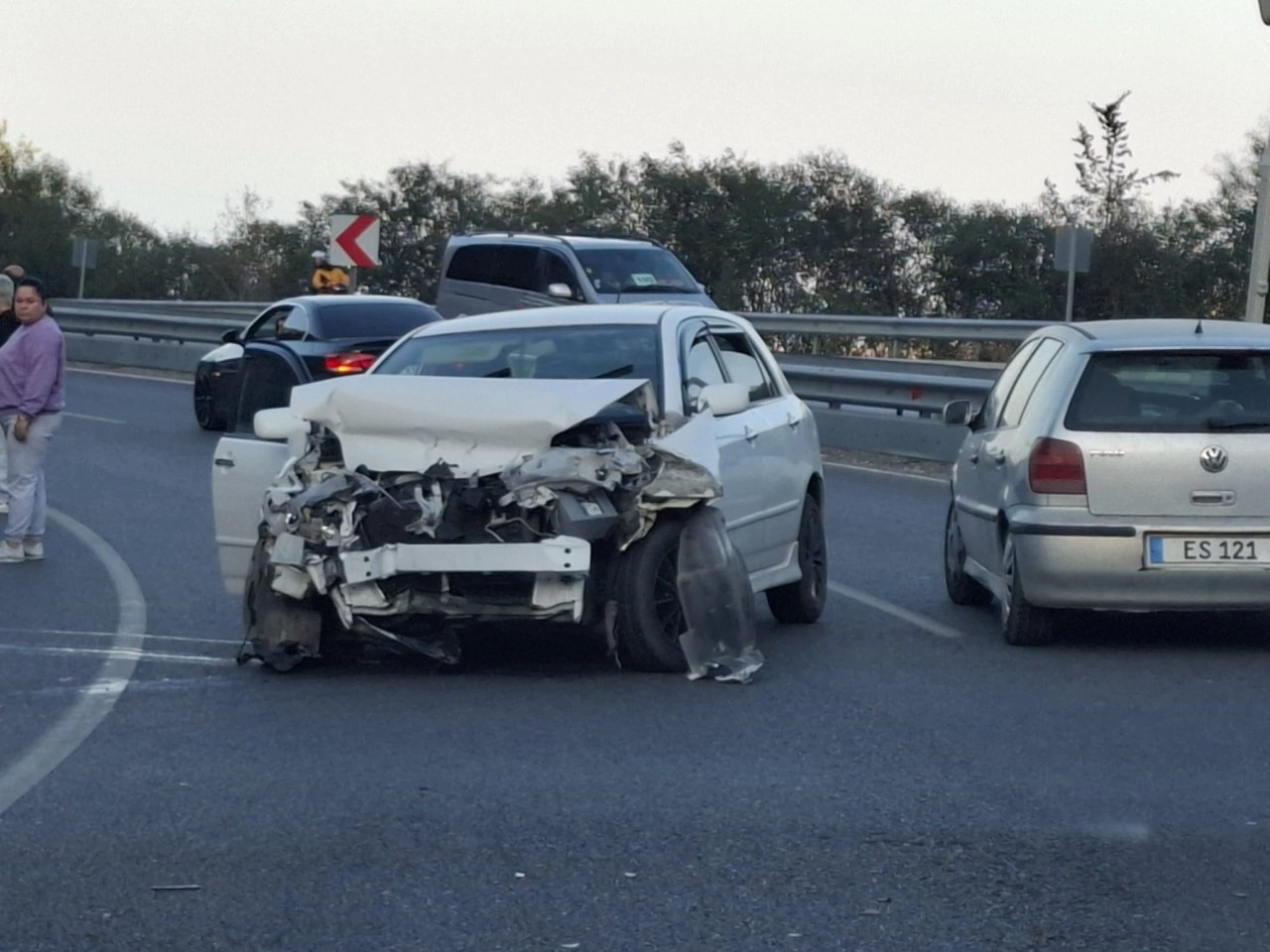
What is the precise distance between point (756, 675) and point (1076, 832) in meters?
3.01

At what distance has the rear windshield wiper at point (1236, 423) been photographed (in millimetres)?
9766

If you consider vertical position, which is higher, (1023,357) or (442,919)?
(1023,357)

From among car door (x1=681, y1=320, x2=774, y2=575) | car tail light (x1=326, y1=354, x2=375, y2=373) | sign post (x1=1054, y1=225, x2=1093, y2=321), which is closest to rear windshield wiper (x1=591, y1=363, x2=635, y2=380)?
car door (x1=681, y1=320, x2=774, y2=575)

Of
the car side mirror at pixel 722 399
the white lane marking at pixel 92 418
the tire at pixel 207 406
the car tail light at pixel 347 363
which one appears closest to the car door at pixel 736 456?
the car side mirror at pixel 722 399

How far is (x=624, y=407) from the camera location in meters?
9.23

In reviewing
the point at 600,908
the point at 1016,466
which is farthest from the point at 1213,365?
the point at 600,908

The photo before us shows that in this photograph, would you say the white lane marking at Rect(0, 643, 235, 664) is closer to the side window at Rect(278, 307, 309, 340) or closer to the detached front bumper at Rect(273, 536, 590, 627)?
the detached front bumper at Rect(273, 536, 590, 627)

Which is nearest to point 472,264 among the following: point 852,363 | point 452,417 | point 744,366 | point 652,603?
point 852,363

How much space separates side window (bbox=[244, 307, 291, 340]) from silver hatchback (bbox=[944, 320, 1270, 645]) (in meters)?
13.4

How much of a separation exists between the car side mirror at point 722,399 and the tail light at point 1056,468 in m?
1.35

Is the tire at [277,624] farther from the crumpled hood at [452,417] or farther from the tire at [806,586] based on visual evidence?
the tire at [806,586]

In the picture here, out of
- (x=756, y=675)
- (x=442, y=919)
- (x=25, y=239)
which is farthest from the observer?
(x=25, y=239)

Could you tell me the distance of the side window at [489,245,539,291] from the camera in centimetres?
2494

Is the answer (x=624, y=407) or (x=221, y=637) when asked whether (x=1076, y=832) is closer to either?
(x=624, y=407)
